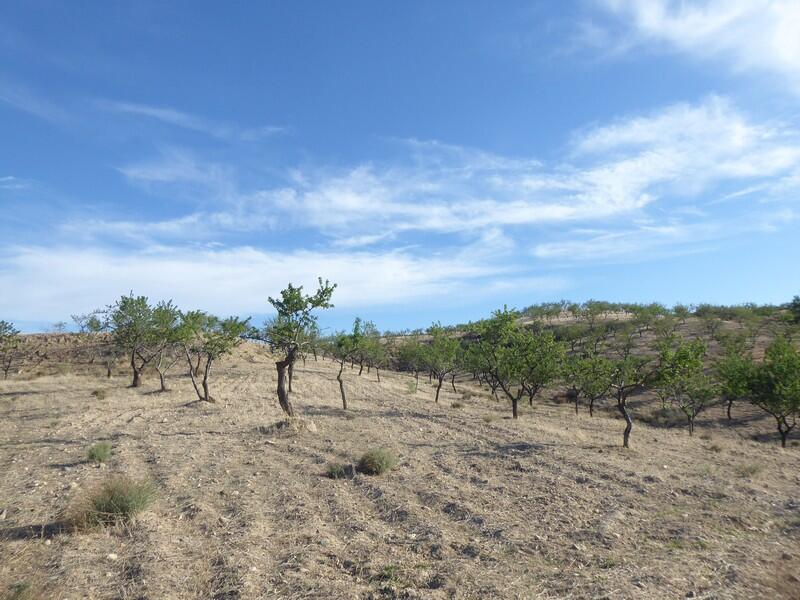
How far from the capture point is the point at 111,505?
10.3 metres

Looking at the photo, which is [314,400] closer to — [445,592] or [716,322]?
[445,592]

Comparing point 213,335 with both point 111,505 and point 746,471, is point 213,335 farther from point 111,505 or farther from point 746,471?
point 746,471

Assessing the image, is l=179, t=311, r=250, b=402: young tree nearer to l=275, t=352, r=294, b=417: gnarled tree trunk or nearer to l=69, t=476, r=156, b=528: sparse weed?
l=275, t=352, r=294, b=417: gnarled tree trunk

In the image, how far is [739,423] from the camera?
47.3 meters

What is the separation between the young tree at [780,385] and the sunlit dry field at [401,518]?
1333cm

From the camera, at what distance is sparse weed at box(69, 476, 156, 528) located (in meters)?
9.98

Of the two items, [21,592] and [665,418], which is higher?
[21,592]

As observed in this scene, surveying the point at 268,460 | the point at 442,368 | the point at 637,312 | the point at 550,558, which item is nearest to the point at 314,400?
the point at 442,368

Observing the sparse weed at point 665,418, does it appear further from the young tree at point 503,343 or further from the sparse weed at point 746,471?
the sparse weed at point 746,471

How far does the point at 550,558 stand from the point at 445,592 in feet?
8.32

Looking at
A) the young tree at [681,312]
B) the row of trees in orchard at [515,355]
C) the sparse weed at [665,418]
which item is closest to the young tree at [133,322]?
the row of trees in orchard at [515,355]

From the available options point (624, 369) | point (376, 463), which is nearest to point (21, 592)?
point (376, 463)

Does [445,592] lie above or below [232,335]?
below

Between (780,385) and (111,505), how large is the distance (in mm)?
41020
